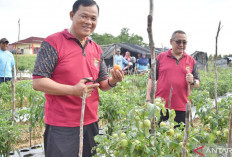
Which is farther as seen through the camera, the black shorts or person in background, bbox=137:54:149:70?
person in background, bbox=137:54:149:70

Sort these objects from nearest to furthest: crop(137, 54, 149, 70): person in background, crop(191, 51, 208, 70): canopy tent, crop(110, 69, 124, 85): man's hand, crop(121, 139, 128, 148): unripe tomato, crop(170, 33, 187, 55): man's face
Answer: crop(121, 139, 128, 148): unripe tomato < crop(110, 69, 124, 85): man's hand < crop(170, 33, 187, 55): man's face < crop(137, 54, 149, 70): person in background < crop(191, 51, 208, 70): canopy tent

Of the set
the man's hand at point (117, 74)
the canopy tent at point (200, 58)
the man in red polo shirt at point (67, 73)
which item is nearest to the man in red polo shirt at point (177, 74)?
the man's hand at point (117, 74)

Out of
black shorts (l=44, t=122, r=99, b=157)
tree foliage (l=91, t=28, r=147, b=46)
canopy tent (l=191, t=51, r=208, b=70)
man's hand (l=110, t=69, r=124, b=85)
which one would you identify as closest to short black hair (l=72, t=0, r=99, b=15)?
man's hand (l=110, t=69, r=124, b=85)

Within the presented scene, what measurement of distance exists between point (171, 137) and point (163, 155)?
0.13 meters

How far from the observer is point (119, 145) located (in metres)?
1.20

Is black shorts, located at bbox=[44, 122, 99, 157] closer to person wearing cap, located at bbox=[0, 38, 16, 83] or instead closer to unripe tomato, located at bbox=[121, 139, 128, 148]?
unripe tomato, located at bbox=[121, 139, 128, 148]

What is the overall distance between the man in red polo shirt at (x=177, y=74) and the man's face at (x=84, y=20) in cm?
114

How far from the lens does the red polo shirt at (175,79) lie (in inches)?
96.2

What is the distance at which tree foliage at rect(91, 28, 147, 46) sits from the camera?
118 feet

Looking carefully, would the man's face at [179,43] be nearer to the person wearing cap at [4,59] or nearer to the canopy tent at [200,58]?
the person wearing cap at [4,59]

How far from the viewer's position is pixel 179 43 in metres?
2.48

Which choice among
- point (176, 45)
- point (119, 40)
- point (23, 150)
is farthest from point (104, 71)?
point (119, 40)

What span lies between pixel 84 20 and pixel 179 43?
1.34m

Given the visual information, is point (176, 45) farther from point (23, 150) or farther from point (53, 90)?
point (23, 150)
